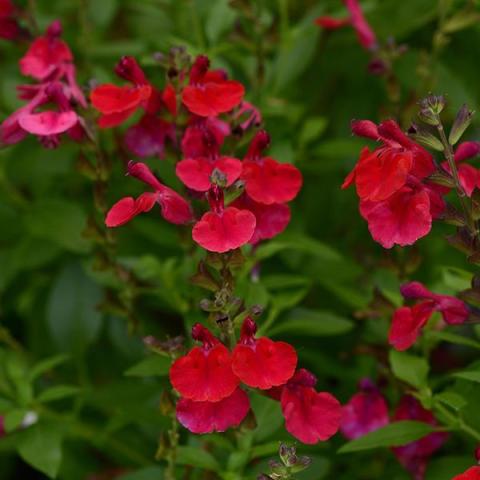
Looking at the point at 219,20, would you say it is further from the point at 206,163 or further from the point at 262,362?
the point at 262,362

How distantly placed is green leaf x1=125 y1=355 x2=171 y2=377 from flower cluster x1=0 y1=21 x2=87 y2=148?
344mm

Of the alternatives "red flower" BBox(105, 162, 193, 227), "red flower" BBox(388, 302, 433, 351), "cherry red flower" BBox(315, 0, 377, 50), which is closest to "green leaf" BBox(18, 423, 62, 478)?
"red flower" BBox(105, 162, 193, 227)

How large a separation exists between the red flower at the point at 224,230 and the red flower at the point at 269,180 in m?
0.12

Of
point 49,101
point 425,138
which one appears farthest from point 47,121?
point 425,138

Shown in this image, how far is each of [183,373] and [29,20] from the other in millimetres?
936

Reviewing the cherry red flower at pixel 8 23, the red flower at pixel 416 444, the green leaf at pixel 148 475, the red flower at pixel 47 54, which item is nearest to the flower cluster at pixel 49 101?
the red flower at pixel 47 54

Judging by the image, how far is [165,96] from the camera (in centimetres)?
149

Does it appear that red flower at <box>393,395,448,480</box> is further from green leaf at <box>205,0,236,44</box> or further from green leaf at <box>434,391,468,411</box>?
green leaf at <box>205,0,236,44</box>

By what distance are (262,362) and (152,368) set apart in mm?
308

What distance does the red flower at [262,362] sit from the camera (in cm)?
117

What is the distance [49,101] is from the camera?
1505 mm

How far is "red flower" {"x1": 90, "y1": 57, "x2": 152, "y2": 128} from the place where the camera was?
56.1 inches

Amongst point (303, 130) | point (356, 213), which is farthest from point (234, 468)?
point (356, 213)

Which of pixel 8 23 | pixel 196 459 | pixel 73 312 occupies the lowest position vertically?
pixel 73 312
